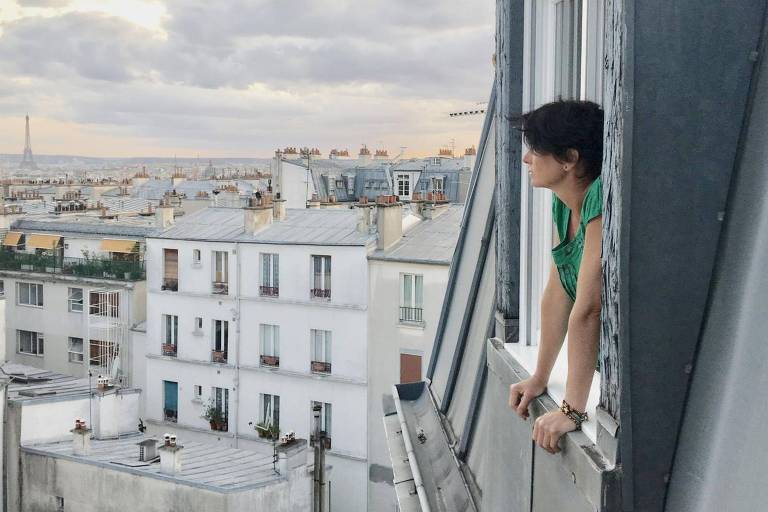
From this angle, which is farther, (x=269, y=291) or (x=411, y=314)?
(x=269, y=291)

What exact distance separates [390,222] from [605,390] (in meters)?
21.0

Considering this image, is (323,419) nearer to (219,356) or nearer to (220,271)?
(219,356)

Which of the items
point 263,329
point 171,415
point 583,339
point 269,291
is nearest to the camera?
point 583,339

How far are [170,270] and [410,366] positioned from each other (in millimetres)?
7614

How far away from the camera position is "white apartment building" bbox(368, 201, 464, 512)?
21.9 meters

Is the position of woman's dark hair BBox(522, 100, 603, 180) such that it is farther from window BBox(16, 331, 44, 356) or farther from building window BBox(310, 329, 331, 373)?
window BBox(16, 331, 44, 356)

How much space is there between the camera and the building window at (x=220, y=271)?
24953 mm

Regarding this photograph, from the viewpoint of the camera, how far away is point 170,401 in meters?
26.2

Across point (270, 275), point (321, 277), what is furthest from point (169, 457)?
point (270, 275)

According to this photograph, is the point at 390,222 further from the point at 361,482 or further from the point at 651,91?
the point at 651,91

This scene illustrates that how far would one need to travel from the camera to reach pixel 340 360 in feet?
75.9

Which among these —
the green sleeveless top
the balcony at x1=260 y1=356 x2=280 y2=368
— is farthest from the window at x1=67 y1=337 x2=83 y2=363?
the green sleeveless top

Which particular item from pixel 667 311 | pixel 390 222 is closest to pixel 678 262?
pixel 667 311

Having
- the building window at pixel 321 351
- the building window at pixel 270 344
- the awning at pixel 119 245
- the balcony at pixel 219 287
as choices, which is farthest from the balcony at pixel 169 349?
the awning at pixel 119 245
